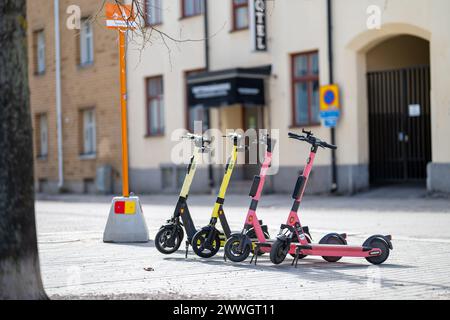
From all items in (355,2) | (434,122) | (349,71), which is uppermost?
(355,2)

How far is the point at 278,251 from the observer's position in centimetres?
934

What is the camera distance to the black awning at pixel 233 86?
79.5 ft

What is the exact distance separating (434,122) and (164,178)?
34.4 feet

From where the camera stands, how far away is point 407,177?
22.5 meters

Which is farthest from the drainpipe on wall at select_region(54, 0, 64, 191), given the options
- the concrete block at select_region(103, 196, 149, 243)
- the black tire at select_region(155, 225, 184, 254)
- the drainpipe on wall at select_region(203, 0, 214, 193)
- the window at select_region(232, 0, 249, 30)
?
the black tire at select_region(155, 225, 184, 254)

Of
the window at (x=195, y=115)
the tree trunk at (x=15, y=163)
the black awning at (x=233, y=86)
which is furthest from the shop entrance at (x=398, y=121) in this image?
the tree trunk at (x=15, y=163)

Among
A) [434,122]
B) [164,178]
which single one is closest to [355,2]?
[434,122]

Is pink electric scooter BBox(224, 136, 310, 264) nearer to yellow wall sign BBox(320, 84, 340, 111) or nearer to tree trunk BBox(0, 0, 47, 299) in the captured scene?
tree trunk BBox(0, 0, 47, 299)

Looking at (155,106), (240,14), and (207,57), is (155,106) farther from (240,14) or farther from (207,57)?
(240,14)

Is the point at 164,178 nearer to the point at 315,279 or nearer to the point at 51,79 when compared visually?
the point at 51,79

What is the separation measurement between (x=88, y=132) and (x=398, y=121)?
13068 millimetres

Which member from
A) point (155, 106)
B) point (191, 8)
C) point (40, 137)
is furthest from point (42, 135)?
point (191, 8)

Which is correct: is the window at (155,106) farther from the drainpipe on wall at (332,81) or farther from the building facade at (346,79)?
the drainpipe on wall at (332,81)

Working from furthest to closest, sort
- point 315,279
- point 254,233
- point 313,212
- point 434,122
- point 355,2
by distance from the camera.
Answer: point 355,2 < point 434,122 < point 313,212 < point 254,233 < point 315,279
